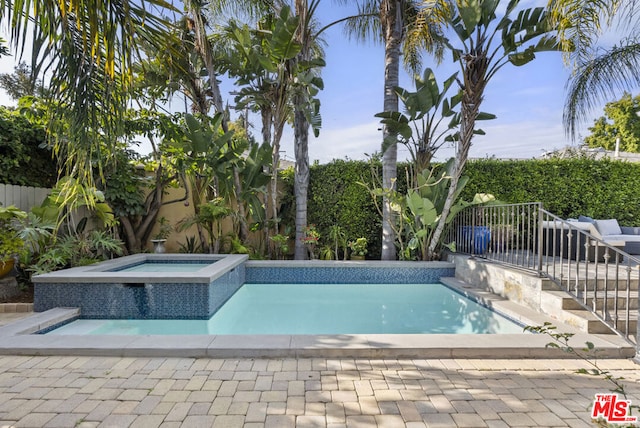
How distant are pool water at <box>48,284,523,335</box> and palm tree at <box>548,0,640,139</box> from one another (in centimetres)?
408

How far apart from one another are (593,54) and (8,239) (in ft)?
31.7

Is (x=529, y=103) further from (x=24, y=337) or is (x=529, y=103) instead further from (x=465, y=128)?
(x=24, y=337)

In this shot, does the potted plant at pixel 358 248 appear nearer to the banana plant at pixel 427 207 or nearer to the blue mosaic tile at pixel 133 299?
the banana plant at pixel 427 207

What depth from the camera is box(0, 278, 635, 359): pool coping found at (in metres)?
3.23

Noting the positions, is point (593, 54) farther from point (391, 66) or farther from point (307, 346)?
point (307, 346)

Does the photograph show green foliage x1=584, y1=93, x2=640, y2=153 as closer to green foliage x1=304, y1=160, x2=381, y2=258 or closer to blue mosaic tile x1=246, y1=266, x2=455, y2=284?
green foliage x1=304, y1=160, x2=381, y2=258

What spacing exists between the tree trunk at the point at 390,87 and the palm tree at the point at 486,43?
1.60 metres

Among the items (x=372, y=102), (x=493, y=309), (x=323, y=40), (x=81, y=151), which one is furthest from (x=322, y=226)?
(x=323, y=40)

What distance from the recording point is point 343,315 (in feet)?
→ 16.7

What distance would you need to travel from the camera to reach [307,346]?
3.26m

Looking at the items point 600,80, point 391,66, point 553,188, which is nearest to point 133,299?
point 391,66

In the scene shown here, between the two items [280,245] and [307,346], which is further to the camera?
[280,245]

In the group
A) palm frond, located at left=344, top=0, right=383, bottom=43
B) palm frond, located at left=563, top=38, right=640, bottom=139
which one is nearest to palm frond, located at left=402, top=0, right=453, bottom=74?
palm frond, located at left=344, top=0, right=383, bottom=43

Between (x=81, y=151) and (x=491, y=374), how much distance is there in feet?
14.8
